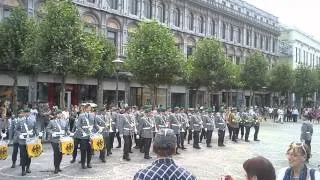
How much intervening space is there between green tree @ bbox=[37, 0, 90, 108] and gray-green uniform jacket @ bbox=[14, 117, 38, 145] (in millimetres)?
9941

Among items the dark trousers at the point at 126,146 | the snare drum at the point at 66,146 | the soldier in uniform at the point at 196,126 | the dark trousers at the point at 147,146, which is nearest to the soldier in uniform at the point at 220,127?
the soldier in uniform at the point at 196,126

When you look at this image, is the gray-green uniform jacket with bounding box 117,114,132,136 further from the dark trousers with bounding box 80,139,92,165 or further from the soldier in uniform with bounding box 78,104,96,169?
the dark trousers with bounding box 80,139,92,165

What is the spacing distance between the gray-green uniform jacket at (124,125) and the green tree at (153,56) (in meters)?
13.3

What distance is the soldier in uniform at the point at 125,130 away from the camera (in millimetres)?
16781

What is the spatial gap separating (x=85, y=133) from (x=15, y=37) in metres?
12.1

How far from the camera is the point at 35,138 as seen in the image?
13734 mm

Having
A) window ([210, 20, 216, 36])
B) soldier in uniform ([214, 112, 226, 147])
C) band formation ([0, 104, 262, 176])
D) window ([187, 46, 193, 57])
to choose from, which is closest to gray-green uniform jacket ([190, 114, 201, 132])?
band formation ([0, 104, 262, 176])

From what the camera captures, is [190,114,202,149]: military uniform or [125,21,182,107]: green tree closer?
[190,114,202,149]: military uniform

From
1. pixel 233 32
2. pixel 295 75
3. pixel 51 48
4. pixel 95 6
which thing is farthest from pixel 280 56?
pixel 51 48

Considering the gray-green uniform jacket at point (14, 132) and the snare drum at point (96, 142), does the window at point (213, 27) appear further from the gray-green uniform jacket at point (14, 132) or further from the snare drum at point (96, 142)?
the gray-green uniform jacket at point (14, 132)

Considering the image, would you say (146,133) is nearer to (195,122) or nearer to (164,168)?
(195,122)

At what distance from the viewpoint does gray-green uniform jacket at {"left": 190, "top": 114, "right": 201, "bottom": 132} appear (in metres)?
21.6

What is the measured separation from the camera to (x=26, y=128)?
45.5ft

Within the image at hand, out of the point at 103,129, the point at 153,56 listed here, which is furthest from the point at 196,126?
the point at 153,56
